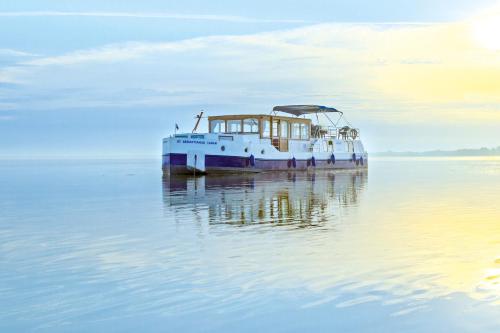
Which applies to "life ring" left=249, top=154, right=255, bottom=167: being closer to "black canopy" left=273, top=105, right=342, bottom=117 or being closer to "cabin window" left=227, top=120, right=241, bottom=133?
"cabin window" left=227, top=120, right=241, bottom=133

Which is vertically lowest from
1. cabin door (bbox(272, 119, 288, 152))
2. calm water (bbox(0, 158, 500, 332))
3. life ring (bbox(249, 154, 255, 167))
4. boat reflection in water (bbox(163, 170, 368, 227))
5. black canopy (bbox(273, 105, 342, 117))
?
calm water (bbox(0, 158, 500, 332))

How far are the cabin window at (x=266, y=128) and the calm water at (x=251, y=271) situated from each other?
25.3 m

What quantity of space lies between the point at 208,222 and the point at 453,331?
941cm

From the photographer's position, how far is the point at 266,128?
43.1m

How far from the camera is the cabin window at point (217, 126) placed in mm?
44122

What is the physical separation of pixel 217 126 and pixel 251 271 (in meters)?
35.8

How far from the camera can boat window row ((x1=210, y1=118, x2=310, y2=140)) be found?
1692 inches

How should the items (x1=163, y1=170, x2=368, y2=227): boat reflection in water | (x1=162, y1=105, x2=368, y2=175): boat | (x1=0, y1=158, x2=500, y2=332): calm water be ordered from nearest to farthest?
(x1=0, y1=158, x2=500, y2=332): calm water → (x1=163, y1=170, x2=368, y2=227): boat reflection in water → (x1=162, y1=105, x2=368, y2=175): boat

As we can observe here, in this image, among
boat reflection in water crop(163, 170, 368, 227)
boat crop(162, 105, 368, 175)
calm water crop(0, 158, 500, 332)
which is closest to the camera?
calm water crop(0, 158, 500, 332)

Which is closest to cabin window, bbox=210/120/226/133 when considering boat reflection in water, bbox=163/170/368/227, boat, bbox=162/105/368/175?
boat, bbox=162/105/368/175

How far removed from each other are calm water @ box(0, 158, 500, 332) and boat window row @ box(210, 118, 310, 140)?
25.6m

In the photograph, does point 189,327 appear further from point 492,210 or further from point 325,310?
point 492,210

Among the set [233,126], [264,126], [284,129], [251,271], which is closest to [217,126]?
[233,126]

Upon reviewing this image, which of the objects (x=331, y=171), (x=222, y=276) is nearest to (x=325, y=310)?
(x=222, y=276)
